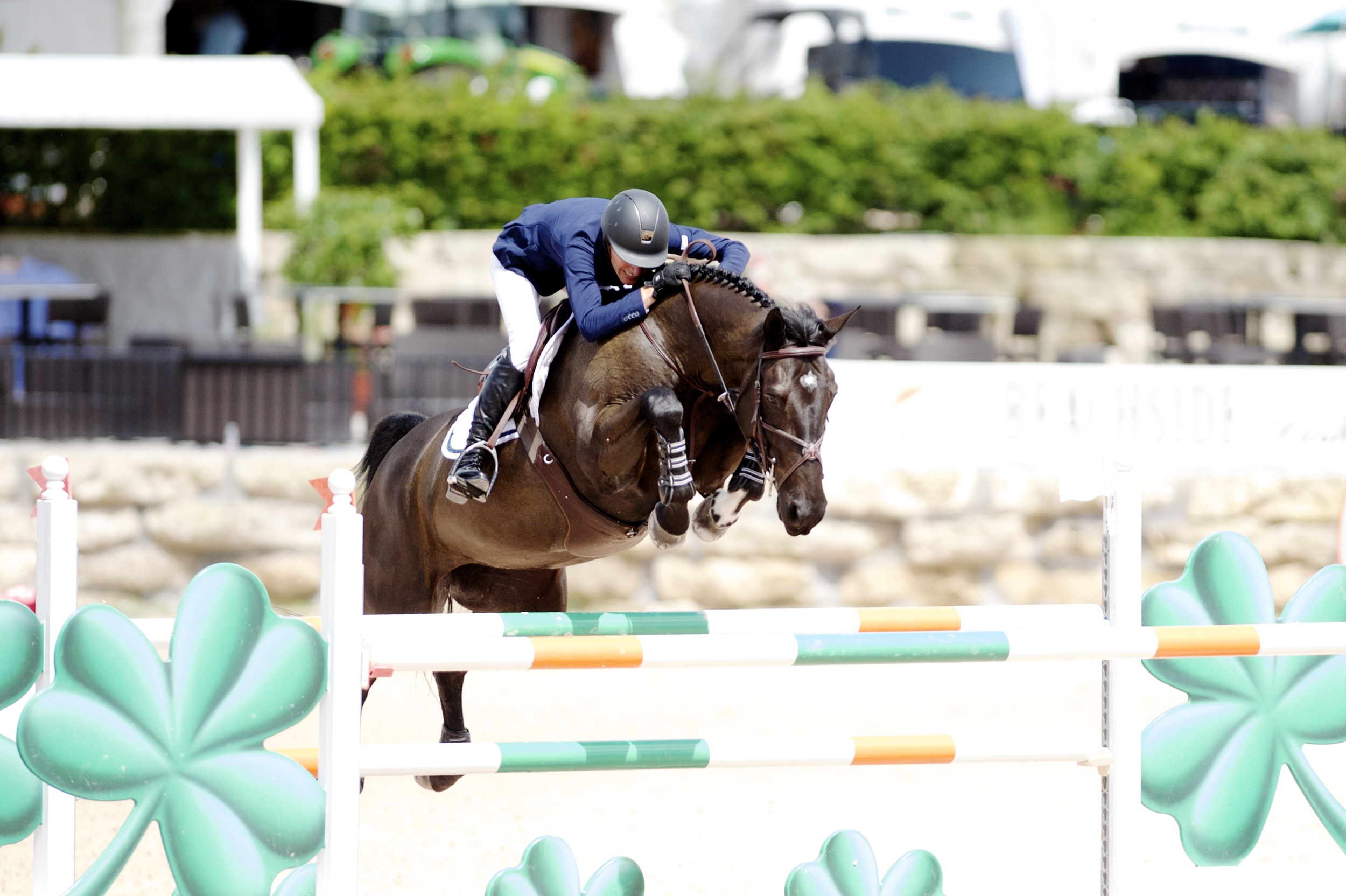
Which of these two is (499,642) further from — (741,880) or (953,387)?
(953,387)

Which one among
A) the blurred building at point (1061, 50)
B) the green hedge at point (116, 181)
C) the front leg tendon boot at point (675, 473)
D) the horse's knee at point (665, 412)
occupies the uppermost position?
the blurred building at point (1061, 50)

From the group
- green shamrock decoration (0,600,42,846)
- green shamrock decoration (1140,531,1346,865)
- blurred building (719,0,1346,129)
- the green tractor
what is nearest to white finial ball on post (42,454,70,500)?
green shamrock decoration (0,600,42,846)

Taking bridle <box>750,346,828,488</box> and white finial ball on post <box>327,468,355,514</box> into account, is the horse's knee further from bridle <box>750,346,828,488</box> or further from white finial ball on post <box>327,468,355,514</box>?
white finial ball on post <box>327,468,355,514</box>

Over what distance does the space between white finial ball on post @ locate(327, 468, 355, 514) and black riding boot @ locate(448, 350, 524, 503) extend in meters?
0.91

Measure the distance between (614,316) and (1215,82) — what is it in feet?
42.8

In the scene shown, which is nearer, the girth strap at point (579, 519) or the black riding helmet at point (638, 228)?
the black riding helmet at point (638, 228)

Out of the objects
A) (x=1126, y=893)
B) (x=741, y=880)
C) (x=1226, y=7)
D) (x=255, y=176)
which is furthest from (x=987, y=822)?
(x=1226, y=7)

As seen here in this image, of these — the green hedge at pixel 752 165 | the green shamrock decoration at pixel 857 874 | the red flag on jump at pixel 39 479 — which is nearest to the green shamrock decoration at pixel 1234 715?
the green shamrock decoration at pixel 857 874

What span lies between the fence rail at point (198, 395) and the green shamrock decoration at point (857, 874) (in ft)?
16.6

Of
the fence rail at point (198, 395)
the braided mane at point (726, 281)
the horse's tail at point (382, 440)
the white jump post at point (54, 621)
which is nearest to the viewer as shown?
the white jump post at point (54, 621)

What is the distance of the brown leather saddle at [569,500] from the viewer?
357 cm

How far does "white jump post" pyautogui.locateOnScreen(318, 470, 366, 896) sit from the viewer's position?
2666mm

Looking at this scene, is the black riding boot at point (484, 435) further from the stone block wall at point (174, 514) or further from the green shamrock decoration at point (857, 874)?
the stone block wall at point (174, 514)

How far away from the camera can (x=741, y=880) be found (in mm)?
3990
